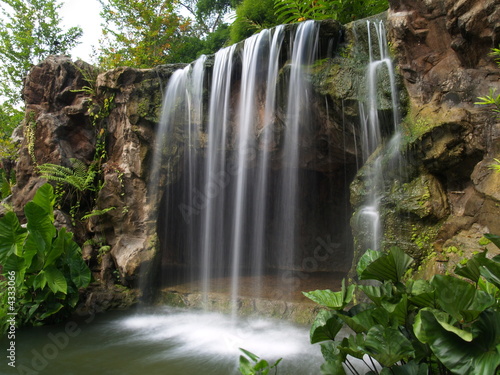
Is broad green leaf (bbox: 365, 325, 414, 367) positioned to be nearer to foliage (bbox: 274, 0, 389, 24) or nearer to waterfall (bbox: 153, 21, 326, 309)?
waterfall (bbox: 153, 21, 326, 309)

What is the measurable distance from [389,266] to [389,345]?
1.81ft

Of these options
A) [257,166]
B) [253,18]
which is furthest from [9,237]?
[253,18]

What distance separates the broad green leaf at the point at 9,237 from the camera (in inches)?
226

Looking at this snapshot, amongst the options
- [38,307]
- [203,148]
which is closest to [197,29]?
[203,148]

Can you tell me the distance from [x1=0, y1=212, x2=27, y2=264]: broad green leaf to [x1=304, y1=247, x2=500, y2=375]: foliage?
202 inches

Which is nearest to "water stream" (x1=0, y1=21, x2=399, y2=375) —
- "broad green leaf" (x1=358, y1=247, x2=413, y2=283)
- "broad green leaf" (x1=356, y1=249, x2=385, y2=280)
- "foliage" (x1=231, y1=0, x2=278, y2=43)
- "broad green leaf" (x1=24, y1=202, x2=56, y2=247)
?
"broad green leaf" (x1=24, y1=202, x2=56, y2=247)

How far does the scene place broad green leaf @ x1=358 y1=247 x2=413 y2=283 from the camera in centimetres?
263

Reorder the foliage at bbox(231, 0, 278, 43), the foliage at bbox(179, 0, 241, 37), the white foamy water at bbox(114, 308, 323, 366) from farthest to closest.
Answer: the foliage at bbox(179, 0, 241, 37) → the foliage at bbox(231, 0, 278, 43) → the white foamy water at bbox(114, 308, 323, 366)

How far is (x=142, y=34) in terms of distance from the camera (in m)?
13.9

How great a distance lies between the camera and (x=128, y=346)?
5.52m

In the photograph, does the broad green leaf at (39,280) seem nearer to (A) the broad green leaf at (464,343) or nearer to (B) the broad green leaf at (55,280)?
(B) the broad green leaf at (55,280)

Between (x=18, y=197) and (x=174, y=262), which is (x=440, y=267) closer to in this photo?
(x=174, y=262)

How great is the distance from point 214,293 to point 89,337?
92.1 inches

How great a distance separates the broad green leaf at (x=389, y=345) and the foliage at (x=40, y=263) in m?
5.25
